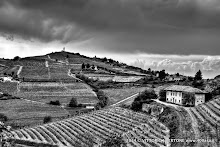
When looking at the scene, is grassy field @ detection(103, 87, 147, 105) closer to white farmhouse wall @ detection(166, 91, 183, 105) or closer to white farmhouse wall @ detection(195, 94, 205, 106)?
white farmhouse wall @ detection(166, 91, 183, 105)

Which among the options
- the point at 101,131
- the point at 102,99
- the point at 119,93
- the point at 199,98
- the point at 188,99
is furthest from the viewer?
the point at 119,93

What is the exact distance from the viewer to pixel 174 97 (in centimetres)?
6334

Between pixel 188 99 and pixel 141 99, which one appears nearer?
pixel 188 99

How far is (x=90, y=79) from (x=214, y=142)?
85.7 metres

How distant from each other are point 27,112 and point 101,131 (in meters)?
30.1

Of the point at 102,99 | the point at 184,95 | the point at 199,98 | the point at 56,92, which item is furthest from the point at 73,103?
the point at 199,98

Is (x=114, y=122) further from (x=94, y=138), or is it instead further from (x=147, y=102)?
(x=147, y=102)

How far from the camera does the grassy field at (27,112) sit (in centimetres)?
5803

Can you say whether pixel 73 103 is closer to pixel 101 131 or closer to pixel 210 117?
pixel 101 131

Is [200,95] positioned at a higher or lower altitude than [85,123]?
higher

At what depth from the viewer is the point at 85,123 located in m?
46.3

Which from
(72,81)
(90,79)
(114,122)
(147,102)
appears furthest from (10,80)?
(114,122)

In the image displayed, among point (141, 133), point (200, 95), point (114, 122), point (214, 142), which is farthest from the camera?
point (200, 95)

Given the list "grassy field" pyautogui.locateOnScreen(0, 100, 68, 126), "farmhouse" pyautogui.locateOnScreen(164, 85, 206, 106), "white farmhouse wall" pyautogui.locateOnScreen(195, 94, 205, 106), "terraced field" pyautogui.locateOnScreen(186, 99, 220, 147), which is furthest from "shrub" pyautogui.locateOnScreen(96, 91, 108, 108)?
"terraced field" pyautogui.locateOnScreen(186, 99, 220, 147)
